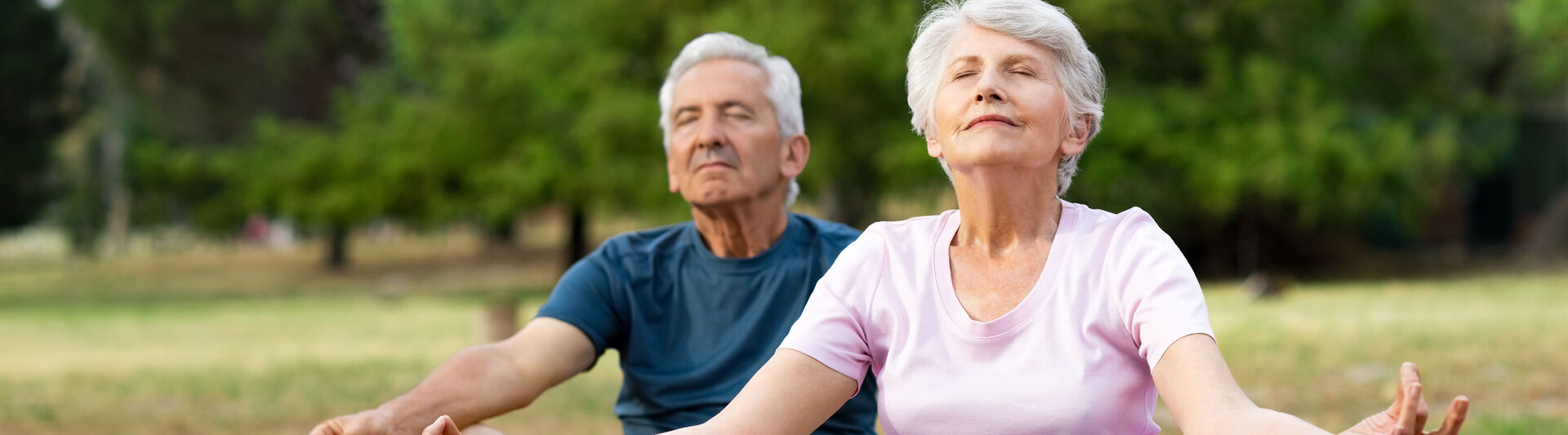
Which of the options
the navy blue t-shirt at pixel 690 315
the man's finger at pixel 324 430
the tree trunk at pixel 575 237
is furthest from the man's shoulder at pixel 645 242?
the tree trunk at pixel 575 237

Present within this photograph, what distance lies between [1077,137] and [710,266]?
1242 mm

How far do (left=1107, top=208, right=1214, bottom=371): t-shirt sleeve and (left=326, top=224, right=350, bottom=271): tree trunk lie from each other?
90.8ft

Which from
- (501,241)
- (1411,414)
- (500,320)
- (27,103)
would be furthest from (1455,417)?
(501,241)

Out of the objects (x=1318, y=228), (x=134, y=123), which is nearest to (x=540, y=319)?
(x=1318, y=228)

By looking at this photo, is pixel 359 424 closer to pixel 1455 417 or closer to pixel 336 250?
pixel 1455 417

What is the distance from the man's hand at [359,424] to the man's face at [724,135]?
3.05 feet

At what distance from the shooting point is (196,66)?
3117 centimetres

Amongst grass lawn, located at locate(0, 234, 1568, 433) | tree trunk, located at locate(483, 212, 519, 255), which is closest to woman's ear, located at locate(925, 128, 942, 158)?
grass lawn, located at locate(0, 234, 1568, 433)

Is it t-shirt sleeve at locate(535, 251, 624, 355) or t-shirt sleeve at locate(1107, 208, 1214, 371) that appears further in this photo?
t-shirt sleeve at locate(535, 251, 624, 355)

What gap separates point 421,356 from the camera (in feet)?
35.5

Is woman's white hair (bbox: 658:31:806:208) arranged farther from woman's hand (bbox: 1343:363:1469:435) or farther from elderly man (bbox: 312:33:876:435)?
woman's hand (bbox: 1343:363:1469:435)

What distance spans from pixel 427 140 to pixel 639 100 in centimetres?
472

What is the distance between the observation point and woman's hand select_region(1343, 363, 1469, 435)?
1.44 metres

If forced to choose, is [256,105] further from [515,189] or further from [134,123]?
[515,189]
